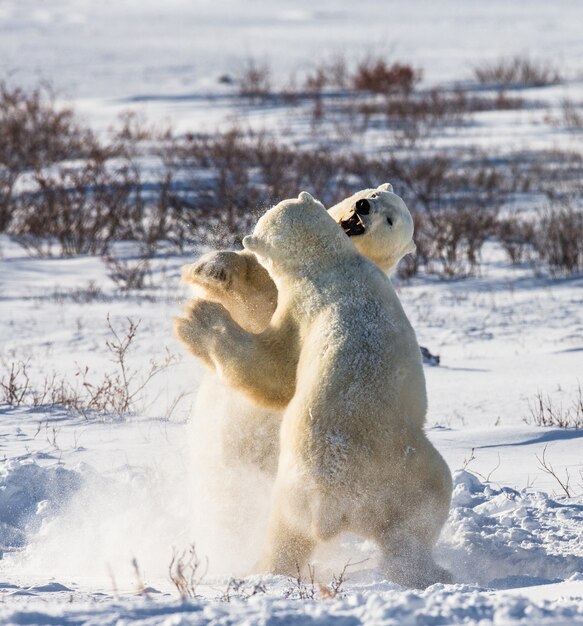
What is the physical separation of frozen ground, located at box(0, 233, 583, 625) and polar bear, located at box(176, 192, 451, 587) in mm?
153

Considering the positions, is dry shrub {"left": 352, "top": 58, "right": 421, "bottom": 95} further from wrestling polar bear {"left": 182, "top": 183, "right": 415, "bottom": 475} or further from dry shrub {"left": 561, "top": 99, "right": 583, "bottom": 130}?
wrestling polar bear {"left": 182, "top": 183, "right": 415, "bottom": 475}

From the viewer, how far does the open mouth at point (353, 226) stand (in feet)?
10.0

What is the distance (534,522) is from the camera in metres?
3.53

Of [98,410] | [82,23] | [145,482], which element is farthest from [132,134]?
[82,23]

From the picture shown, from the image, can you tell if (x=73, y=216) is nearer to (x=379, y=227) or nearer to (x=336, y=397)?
(x=379, y=227)

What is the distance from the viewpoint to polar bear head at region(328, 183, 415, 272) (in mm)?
3053

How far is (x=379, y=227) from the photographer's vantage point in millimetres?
3055

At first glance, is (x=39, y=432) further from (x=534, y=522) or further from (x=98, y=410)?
(x=534, y=522)

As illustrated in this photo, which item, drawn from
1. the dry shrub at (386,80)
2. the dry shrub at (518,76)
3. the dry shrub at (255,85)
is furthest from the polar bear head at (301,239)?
the dry shrub at (518,76)

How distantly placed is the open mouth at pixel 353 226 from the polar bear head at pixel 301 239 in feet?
0.69

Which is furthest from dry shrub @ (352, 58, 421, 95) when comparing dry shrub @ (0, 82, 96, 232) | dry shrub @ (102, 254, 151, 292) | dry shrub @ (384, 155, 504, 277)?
dry shrub @ (102, 254, 151, 292)

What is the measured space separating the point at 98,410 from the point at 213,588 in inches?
101

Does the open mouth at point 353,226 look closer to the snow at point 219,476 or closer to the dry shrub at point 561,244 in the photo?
the snow at point 219,476

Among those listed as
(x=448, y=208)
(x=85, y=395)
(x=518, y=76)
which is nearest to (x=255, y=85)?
(x=518, y=76)
